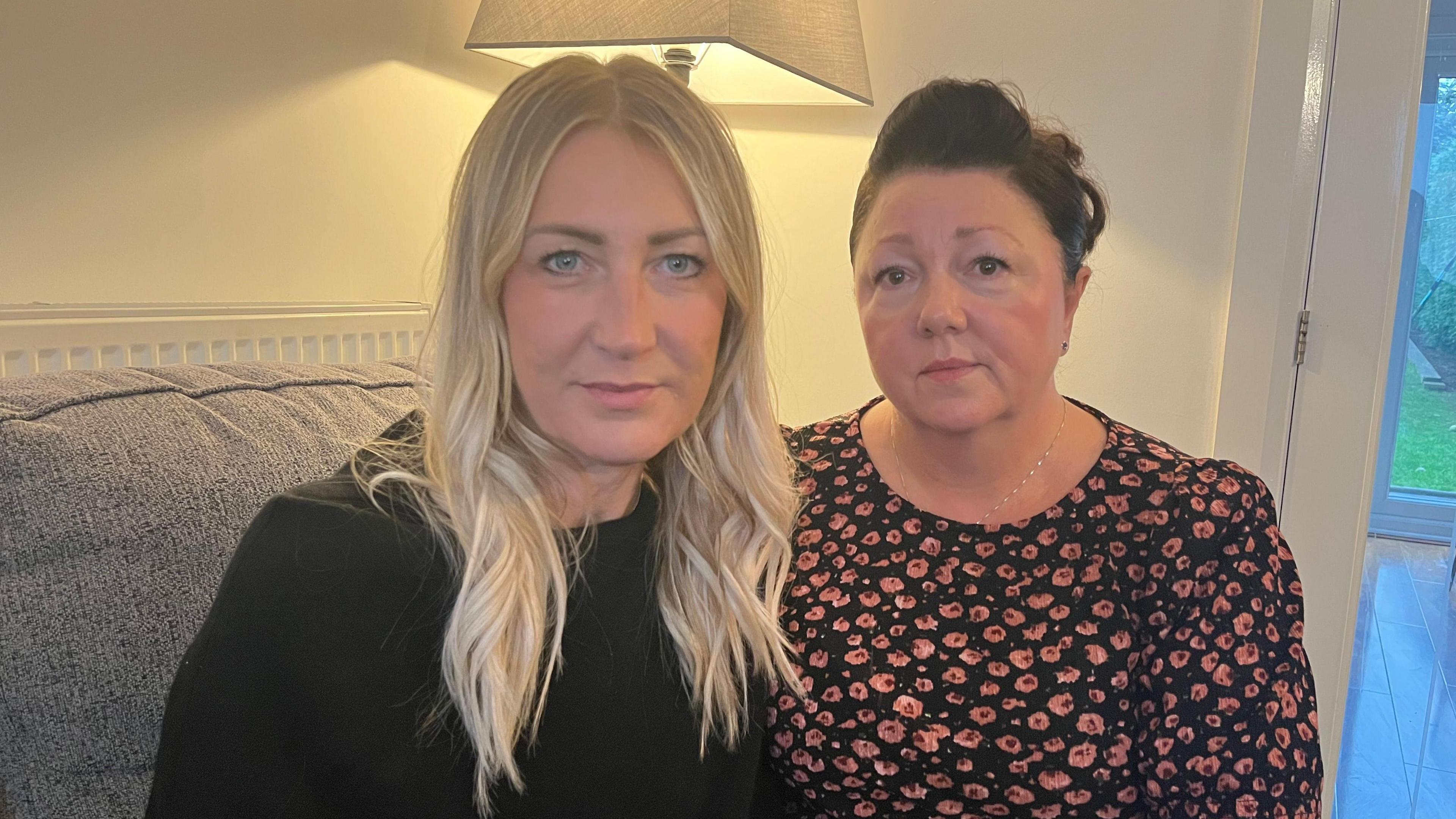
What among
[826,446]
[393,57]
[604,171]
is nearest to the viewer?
[604,171]

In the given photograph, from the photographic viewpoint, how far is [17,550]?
706 mm

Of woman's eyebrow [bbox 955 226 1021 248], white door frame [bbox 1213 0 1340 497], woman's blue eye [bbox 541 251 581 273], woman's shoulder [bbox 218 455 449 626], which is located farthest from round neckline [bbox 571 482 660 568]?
white door frame [bbox 1213 0 1340 497]

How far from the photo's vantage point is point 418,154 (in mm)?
1792

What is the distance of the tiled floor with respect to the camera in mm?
1734

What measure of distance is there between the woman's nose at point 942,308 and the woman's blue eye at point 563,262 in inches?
14.8

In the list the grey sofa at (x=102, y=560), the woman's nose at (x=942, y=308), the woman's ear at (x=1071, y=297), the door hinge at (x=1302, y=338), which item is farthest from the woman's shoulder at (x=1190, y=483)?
the door hinge at (x=1302, y=338)

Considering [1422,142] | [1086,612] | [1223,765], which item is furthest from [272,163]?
[1422,142]

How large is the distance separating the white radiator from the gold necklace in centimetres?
79

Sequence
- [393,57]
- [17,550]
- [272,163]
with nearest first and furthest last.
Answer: [17,550]
[272,163]
[393,57]

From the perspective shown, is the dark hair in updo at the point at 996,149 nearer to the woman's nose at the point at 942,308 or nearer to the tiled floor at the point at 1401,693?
the woman's nose at the point at 942,308

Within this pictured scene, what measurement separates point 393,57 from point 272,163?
344 mm

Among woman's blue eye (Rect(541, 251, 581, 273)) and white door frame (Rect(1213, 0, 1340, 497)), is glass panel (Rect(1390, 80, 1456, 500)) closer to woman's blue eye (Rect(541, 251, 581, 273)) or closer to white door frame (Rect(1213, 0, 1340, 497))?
white door frame (Rect(1213, 0, 1340, 497))

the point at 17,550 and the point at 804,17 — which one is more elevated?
the point at 804,17

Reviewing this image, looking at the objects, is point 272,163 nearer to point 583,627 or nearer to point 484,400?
point 484,400
